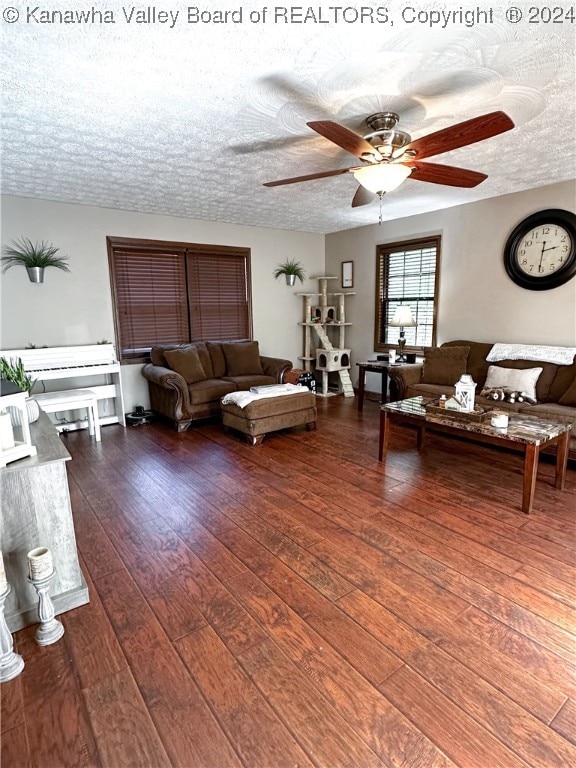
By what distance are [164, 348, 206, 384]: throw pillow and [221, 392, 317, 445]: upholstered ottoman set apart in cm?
84

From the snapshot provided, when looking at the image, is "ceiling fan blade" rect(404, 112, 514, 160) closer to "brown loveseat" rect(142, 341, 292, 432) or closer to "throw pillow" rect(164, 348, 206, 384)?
"brown loveseat" rect(142, 341, 292, 432)

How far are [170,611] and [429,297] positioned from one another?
16.0 ft

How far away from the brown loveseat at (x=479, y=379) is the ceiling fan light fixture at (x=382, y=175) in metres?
2.16

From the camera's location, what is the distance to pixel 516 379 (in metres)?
3.97

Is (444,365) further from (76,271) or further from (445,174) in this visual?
(76,271)

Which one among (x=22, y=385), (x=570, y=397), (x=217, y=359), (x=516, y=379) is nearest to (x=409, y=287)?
(x=516, y=379)

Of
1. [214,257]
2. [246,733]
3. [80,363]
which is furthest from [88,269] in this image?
[246,733]

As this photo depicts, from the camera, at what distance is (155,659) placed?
5.24 feet

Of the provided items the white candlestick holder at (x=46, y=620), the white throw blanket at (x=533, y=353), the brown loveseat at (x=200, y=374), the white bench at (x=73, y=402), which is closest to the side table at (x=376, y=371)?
the brown loveseat at (x=200, y=374)

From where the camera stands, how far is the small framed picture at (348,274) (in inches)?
254

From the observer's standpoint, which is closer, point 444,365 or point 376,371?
point 444,365

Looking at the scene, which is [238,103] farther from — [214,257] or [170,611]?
[214,257]

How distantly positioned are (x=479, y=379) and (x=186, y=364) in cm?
342

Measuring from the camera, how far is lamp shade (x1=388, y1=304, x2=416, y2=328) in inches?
205
